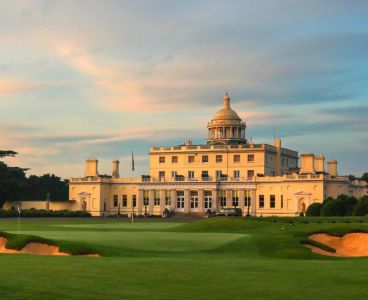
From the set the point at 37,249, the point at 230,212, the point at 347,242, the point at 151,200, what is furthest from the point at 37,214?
the point at 37,249

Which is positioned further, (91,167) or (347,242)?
(91,167)

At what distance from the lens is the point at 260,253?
3556 centimetres

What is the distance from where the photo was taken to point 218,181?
12975cm

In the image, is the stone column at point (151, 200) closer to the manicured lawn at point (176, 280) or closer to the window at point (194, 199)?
the window at point (194, 199)

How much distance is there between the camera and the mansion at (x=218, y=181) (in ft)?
403

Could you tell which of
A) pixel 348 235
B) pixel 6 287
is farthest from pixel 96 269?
pixel 348 235

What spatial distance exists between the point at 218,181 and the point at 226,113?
16.3m

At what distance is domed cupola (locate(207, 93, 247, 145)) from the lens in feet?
454

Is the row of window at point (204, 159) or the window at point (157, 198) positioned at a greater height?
the row of window at point (204, 159)

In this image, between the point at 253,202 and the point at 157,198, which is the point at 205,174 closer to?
the point at 157,198

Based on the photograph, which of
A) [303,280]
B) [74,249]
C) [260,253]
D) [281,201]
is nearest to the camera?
[303,280]

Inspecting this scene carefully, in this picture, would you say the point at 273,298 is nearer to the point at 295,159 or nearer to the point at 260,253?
the point at 260,253

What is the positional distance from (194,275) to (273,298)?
14.6ft

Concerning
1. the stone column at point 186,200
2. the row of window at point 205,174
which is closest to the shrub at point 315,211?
the row of window at point 205,174
